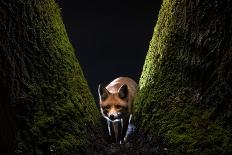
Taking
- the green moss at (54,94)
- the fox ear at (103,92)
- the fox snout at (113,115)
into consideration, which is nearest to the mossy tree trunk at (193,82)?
the green moss at (54,94)

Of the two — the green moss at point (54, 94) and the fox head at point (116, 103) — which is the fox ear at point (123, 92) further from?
the green moss at point (54, 94)

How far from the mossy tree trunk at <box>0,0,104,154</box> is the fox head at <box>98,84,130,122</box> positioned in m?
1.90

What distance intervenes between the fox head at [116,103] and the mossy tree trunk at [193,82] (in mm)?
1576

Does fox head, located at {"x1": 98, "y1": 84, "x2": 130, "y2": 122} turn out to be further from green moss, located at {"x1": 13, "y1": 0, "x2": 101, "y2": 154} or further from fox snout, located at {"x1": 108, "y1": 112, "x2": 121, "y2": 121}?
green moss, located at {"x1": 13, "y1": 0, "x2": 101, "y2": 154}

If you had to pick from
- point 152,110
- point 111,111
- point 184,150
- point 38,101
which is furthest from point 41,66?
point 111,111

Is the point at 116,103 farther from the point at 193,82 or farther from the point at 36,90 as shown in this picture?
the point at 36,90

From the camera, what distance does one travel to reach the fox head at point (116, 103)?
5798 mm

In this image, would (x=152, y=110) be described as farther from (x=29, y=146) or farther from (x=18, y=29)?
(x=18, y=29)

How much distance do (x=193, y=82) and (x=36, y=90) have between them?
1616 mm

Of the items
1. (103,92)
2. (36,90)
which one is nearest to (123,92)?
(103,92)

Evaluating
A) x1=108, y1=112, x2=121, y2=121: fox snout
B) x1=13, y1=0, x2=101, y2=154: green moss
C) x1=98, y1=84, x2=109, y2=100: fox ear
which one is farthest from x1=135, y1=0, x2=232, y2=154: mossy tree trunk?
x1=98, y1=84, x2=109, y2=100: fox ear

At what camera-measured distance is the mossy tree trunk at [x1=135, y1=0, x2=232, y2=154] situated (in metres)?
3.07

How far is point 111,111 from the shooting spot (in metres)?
5.83

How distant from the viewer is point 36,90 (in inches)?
130
